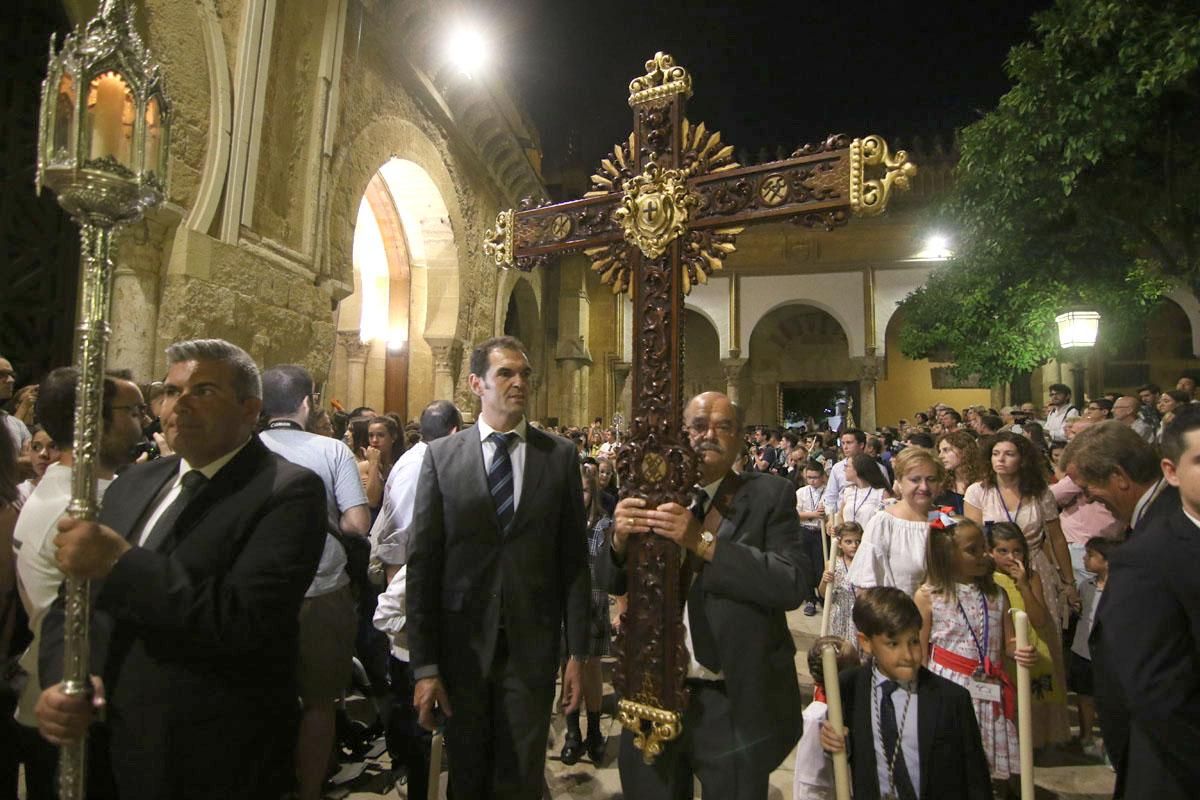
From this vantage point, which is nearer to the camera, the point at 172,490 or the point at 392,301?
the point at 172,490

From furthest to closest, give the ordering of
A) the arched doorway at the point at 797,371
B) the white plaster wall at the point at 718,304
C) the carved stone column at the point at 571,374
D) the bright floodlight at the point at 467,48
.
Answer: the arched doorway at the point at 797,371, the white plaster wall at the point at 718,304, the carved stone column at the point at 571,374, the bright floodlight at the point at 467,48

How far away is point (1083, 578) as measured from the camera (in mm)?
4656

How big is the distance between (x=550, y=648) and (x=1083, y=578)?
402cm

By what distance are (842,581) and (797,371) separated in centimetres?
1985

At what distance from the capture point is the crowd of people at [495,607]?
1.73 metres

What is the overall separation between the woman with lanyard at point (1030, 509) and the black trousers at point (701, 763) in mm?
2943

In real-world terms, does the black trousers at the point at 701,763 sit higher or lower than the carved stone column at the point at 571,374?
lower

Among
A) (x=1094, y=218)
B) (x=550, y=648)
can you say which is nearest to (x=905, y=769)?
(x=550, y=648)

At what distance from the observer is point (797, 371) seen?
24.0 meters

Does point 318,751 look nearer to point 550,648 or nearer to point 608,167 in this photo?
point 550,648

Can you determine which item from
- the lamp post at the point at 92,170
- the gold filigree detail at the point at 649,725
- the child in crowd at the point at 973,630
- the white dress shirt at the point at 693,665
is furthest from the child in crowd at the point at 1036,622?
the lamp post at the point at 92,170

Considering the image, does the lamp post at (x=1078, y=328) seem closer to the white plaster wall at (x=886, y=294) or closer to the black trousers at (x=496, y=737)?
the black trousers at (x=496, y=737)

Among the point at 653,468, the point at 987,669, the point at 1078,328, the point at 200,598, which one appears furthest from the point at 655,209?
the point at 1078,328

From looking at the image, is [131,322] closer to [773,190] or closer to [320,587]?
[320,587]
